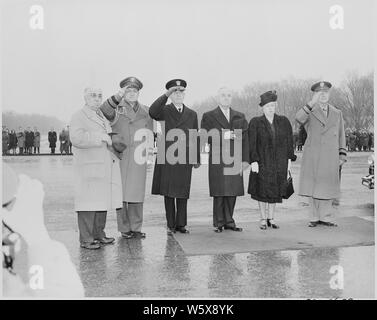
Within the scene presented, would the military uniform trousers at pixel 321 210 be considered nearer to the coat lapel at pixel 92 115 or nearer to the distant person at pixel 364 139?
the distant person at pixel 364 139

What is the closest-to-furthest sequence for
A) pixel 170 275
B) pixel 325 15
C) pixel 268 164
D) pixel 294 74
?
pixel 170 275, pixel 325 15, pixel 294 74, pixel 268 164

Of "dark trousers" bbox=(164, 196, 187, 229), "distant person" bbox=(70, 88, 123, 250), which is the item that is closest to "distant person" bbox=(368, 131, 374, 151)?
"dark trousers" bbox=(164, 196, 187, 229)

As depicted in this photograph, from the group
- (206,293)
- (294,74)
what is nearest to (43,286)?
(206,293)

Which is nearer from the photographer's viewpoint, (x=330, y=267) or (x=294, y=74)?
(x=330, y=267)

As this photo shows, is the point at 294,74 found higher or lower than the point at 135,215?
higher

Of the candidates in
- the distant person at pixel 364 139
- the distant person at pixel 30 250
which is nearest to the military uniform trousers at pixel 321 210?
the distant person at pixel 364 139

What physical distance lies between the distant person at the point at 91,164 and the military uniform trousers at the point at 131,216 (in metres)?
0.32

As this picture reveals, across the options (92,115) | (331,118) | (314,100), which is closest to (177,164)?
(92,115)

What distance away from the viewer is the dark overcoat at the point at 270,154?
6152mm

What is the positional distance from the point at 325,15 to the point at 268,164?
69.9 inches
